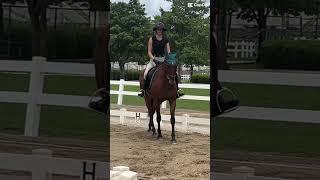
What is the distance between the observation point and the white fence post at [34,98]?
2338mm

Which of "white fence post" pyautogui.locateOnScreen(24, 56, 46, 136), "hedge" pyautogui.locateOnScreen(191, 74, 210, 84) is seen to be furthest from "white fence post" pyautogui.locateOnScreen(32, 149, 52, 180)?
"hedge" pyautogui.locateOnScreen(191, 74, 210, 84)

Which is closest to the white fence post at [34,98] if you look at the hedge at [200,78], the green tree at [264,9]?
the green tree at [264,9]

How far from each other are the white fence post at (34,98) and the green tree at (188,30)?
5.74 feet

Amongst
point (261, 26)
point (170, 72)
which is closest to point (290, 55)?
point (261, 26)

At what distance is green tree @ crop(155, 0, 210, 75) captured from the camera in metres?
3.92

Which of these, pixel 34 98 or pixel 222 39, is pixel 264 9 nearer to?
pixel 222 39

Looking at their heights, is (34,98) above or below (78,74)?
below

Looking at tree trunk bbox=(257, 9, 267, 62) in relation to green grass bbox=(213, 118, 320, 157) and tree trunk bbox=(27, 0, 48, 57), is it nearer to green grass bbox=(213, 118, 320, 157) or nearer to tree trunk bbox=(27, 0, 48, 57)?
green grass bbox=(213, 118, 320, 157)

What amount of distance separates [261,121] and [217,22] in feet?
1.71

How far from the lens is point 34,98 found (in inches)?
93.6

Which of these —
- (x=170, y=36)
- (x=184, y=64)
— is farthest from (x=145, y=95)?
(x=170, y=36)

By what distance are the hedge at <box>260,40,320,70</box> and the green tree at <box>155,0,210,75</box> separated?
5.83ft

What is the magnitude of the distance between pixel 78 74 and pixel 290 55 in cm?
107

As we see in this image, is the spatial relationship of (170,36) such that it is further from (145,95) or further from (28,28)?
(28,28)
